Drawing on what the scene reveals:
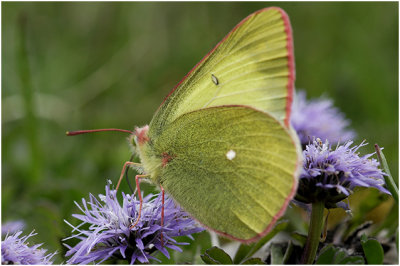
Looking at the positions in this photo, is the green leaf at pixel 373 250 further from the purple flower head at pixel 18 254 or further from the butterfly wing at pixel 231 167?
the purple flower head at pixel 18 254

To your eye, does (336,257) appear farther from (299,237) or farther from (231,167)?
(231,167)

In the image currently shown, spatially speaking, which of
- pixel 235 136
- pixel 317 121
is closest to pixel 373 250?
pixel 235 136

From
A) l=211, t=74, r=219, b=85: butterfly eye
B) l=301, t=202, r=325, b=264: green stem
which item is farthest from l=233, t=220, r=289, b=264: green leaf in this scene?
l=211, t=74, r=219, b=85: butterfly eye

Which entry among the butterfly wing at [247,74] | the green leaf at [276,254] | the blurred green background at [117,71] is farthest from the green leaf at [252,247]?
the blurred green background at [117,71]

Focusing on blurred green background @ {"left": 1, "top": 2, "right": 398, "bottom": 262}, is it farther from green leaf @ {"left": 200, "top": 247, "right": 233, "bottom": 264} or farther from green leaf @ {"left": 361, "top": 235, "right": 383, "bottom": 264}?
green leaf @ {"left": 361, "top": 235, "right": 383, "bottom": 264}

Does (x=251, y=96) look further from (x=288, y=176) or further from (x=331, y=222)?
(x=331, y=222)

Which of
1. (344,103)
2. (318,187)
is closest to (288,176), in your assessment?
(318,187)

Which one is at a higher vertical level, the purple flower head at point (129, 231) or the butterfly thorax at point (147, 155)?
the butterfly thorax at point (147, 155)
